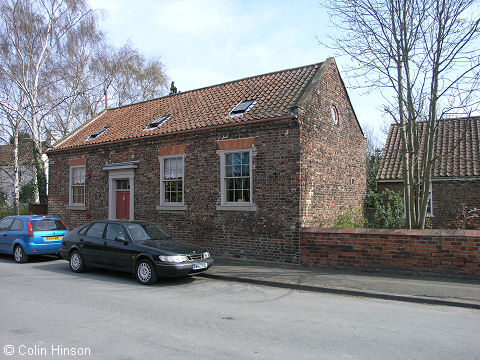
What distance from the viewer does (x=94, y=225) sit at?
1008cm

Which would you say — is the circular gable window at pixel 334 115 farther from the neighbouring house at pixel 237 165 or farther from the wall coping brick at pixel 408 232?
the wall coping brick at pixel 408 232

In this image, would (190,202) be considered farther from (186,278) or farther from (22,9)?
(22,9)

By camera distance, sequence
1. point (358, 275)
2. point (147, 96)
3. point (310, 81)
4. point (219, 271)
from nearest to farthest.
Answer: point (358, 275)
point (219, 271)
point (310, 81)
point (147, 96)

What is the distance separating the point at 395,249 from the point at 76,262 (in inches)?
329

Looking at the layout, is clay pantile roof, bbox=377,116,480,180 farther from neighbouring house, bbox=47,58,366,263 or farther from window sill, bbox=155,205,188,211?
window sill, bbox=155,205,188,211

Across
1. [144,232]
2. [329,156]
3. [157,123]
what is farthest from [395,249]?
[157,123]

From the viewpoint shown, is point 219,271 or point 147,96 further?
point 147,96

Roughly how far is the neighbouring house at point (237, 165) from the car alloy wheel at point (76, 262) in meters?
4.06

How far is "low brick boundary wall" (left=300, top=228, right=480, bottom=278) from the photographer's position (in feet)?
28.3

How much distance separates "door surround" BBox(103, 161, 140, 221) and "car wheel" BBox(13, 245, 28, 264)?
4216mm

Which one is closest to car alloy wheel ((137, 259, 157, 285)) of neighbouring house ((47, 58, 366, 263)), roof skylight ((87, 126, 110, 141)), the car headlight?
the car headlight

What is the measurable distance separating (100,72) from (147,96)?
20.2 feet

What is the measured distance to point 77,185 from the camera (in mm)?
17531

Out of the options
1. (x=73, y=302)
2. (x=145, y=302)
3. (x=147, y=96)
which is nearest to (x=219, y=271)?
(x=145, y=302)
